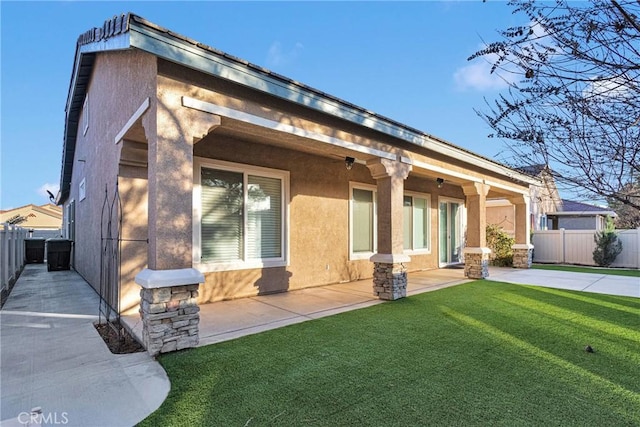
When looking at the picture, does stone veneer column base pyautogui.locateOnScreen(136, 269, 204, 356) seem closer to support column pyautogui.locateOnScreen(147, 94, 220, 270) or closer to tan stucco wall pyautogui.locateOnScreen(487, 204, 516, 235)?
support column pyautogui.locateOnScreen(147, 94, 220, 270)

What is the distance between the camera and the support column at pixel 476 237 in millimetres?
10609

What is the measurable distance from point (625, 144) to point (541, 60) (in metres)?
0.77

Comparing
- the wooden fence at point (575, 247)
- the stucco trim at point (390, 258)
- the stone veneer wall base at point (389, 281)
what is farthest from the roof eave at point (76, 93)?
the wooden fence at point (575, 247)

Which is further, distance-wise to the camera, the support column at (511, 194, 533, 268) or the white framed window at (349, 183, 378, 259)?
the support column at (511, 194, 533, 268)

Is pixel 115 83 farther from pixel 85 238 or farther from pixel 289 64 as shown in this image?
pixel 289 64

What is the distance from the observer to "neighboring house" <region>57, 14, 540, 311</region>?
4.43 metres

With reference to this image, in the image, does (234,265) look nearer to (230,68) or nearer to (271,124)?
(271,124)

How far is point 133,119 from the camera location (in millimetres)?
5285

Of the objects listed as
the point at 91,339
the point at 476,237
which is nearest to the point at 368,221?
the point at 476,237

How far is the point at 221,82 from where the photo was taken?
4.89 metres

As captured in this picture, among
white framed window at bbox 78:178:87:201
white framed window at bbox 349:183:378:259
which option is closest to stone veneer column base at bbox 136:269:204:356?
white framed window at bbox 349:183:378:259

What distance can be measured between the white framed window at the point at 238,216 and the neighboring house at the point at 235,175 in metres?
0.03

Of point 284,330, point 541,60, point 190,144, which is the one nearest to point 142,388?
point 284,330

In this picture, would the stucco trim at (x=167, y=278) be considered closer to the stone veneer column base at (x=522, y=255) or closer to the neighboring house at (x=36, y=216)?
the stone veneer column base at (x=522, y=255)
